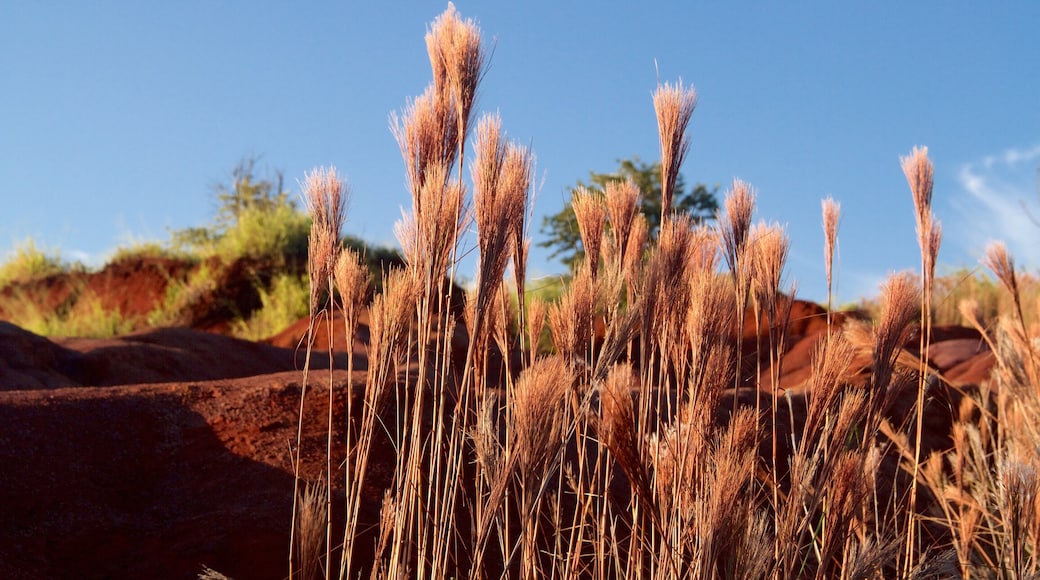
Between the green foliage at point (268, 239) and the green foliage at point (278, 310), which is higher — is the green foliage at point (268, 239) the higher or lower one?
the higher one

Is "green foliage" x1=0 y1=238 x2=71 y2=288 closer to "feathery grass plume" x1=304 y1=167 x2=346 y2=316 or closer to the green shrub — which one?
the green shrub

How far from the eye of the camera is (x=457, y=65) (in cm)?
204

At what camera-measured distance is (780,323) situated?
266cm

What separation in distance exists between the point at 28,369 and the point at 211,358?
5.17ft

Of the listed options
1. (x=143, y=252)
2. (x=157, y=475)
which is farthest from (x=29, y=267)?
(x=157, y=475)

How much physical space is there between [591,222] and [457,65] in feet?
1.77

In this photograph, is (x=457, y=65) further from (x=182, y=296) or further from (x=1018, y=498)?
(x=182, y=296)

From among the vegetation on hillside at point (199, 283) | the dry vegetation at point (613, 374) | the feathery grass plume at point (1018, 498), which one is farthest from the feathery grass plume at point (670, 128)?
the vegetation on hillside at point (199, 283)

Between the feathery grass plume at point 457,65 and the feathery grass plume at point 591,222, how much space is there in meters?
0.40

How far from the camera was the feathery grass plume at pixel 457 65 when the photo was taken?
6.72 feet

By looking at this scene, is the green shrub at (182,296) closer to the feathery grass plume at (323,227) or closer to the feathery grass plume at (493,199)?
the feathery grass plume at (323,227)

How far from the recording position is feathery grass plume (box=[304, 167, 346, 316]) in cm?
232

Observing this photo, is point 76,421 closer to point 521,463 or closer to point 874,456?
A: point 521,463

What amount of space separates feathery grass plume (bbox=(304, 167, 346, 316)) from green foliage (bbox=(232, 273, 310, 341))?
1054cm
